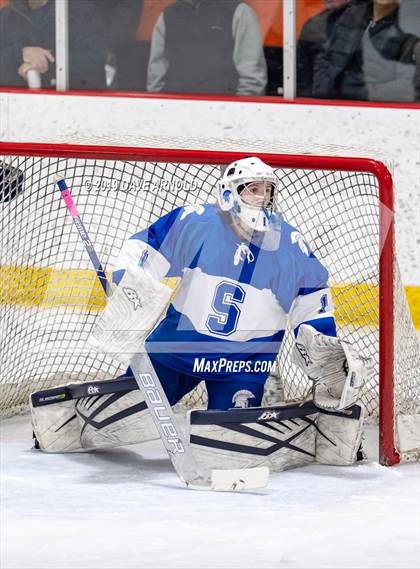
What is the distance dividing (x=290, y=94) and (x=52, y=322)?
4.39 feet

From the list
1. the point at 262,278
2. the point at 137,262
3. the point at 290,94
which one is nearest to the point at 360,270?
the point at 262,278

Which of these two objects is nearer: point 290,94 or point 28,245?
point 28,245

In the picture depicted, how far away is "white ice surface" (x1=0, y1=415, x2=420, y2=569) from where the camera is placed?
10.6 feet

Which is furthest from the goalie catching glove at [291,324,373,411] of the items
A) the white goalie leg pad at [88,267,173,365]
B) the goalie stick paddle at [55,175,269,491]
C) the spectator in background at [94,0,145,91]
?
the spectator in background at [94,0,145,91]

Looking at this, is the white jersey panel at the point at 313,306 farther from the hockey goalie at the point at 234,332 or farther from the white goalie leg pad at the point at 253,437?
the white goalie leg pad at the point at 253,437

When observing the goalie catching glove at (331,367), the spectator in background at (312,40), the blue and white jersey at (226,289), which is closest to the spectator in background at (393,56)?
the spectator in background at (312,40)

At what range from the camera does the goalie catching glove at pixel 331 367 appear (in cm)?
385

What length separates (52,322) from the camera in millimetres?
4516

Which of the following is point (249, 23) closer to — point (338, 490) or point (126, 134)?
point (126, 134)

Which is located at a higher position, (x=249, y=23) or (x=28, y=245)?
(x=249, y=23)

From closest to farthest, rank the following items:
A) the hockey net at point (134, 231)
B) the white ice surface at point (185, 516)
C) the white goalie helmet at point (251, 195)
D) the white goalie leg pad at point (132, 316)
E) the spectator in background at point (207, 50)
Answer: the white ice surface at point (185, 516), the white goalie leg pad at point (132, 316), the white goalie helmet at point (251, 195), the hockey net at point (134, 231), the spectator in background at point (207, 50)

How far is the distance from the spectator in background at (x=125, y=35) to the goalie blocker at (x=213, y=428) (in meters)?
1.71

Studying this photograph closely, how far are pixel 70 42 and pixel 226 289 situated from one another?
1875mm

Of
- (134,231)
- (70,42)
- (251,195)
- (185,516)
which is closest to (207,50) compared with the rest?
(70,42)
